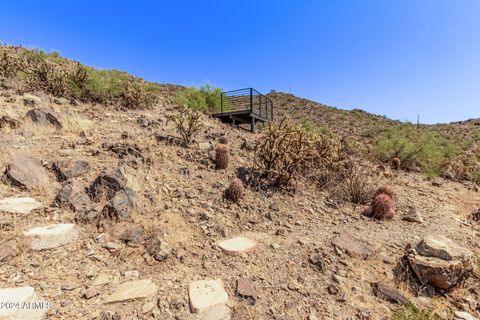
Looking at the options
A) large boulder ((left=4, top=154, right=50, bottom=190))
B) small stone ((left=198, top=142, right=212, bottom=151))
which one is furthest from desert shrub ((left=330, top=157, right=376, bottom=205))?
large boulder ((left=4, top=154, right=50, bottom=190))

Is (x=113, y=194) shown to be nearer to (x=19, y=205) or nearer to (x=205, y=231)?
(x=19, y=205)

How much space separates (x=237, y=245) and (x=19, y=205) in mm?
2875

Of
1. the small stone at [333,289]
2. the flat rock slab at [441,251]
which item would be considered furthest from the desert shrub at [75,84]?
the flat rock slab at [441,251]

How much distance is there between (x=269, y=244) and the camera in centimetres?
377

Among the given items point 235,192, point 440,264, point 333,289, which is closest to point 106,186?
point 235,192

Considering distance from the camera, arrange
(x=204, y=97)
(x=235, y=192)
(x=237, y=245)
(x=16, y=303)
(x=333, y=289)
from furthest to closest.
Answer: (x=204, y=97) → (x=235, y=192) → (x=237, y=245) → (x=333, y=289) → (x=16, y=303)

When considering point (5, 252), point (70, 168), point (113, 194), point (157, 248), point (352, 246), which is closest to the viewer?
point (5, 252)

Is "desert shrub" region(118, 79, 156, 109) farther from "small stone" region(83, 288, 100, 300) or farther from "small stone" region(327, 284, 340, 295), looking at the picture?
"small stone" region(327, 284, 340, 295)

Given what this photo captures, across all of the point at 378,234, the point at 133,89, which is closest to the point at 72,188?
the point at 378,234

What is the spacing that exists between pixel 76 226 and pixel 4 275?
0.87m

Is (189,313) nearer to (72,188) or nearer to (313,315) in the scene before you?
(313,315)

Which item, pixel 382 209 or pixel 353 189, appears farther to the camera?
pixel 353 189

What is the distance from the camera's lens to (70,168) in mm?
4289

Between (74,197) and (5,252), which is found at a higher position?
(74,197)
